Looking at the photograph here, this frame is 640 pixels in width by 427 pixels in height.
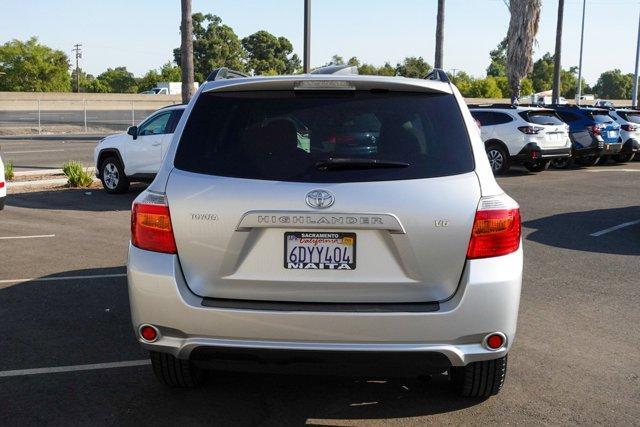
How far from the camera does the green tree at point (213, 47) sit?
94.5 meters

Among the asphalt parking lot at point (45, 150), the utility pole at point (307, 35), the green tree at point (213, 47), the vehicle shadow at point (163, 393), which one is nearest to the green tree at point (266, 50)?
the green tree at point (213, 47)

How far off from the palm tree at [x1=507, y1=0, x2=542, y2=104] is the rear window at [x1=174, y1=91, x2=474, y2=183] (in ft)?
95.6

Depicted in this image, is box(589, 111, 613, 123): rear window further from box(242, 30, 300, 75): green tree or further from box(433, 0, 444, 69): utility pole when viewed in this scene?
box(242, 30, 300, 75): green tree

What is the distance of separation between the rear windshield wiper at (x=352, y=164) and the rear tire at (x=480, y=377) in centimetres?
121

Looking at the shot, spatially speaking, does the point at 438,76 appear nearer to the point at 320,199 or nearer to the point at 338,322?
the point at 320,199

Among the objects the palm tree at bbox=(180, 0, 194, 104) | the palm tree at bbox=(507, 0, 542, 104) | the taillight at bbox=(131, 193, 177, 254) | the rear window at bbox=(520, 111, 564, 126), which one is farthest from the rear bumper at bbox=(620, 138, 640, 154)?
the taillight at bbox=(131, 193, 177, 254)

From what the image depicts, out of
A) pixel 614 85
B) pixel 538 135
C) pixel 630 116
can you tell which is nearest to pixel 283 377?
pixel 538 135

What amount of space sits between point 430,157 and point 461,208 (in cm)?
32

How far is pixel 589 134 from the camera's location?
22438 millimetres

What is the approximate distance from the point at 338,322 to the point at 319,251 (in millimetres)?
364

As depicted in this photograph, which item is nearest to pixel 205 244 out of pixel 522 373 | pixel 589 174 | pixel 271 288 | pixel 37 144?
pixel 271 288

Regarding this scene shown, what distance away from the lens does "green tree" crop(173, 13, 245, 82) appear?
94.5 meters

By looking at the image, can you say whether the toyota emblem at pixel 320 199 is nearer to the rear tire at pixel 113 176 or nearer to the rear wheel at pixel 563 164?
the rear tire at pixel 113 176

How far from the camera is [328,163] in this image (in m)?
3.89
